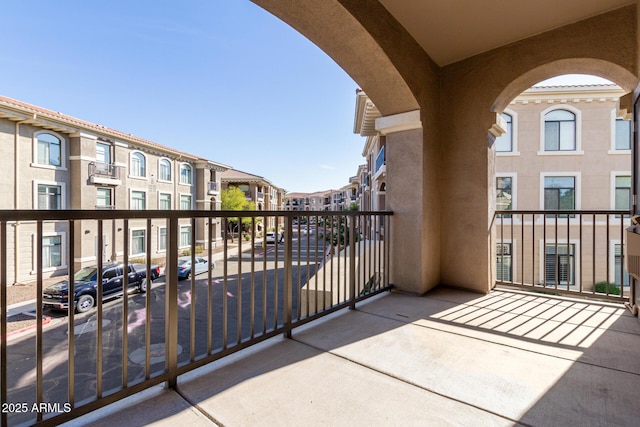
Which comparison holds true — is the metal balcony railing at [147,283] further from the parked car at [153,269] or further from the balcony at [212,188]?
the balcony at [212,188]

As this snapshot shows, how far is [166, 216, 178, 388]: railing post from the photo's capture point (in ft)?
4.29

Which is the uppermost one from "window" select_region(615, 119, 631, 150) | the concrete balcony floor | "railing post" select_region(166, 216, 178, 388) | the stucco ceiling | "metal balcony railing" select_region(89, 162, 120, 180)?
"window" select_region(615, 119, 631, 150)

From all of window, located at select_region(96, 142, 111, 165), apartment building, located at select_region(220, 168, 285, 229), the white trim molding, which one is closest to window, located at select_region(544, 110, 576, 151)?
the white trim molding

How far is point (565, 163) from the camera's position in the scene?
945cm

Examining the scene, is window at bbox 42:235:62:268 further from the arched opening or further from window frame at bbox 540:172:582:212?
window frame at bbox 540:172:582:212

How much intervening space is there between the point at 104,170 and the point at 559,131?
18470 mm

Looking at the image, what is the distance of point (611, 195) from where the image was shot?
9172 millimetres

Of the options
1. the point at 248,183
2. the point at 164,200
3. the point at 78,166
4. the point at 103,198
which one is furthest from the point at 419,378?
the point at 248,183

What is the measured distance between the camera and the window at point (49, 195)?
470 inches

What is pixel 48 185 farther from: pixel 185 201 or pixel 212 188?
pixel 212 188

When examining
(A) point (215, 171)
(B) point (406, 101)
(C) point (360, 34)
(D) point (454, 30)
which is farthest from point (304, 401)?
(A) point (215, 171)

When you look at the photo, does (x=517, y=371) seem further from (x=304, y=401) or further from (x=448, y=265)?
(x=448, y=265)

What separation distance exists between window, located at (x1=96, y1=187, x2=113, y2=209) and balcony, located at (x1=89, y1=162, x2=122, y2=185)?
76cm

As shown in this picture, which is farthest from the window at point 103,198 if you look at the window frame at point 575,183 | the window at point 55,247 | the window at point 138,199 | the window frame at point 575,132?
the window frame at point 575,132
